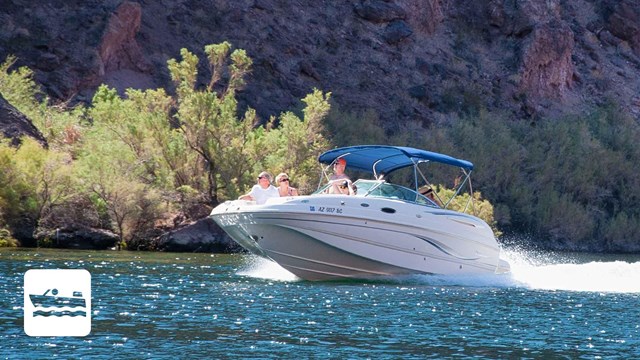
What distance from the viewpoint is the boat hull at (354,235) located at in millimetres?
26031

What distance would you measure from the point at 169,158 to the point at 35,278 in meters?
18.5

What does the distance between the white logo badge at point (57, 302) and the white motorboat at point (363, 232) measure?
370 centimetres

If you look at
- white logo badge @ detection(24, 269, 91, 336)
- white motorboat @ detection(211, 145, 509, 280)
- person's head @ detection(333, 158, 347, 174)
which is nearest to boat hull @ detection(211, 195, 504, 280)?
white motorboat @ detection(211, 145, 509, 280)

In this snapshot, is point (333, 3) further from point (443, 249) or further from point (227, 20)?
point (443, 249)

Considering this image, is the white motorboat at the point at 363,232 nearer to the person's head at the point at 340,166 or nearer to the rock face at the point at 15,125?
the person's head at the point at 340,166

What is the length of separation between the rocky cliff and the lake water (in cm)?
2849

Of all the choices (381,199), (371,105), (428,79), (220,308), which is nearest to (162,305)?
(220,308)

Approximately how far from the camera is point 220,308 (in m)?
21.9

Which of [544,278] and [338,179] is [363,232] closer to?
[338,179]

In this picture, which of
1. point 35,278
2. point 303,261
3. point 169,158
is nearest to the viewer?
point 35,278

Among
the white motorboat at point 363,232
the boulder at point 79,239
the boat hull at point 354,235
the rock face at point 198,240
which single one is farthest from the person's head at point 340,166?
the rock face at point 198,240

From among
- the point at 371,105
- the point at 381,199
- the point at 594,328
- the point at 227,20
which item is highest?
the point at 227,20

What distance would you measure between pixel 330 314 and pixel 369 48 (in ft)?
159

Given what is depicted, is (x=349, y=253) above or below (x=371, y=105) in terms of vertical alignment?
below
